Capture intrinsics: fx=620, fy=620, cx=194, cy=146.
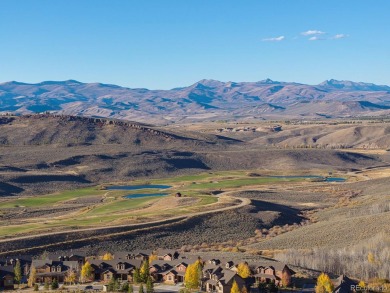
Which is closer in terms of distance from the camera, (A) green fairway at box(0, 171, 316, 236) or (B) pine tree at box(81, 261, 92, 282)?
(B) pine tree at box(81, 261, 92, 282)

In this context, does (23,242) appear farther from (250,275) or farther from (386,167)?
(386,167)

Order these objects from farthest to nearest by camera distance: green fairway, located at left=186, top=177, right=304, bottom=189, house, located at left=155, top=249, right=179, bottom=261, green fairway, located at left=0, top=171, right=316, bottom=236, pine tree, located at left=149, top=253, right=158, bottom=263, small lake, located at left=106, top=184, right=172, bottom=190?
small lake, located at left=106, top=184, right=172, bottom=190, green fairway, located at left=186, top=177, right=304, bottom=189, green fairway, located at left=0, top=171, right=316, bottom=236, house, located at left=155, top=249, right=179, bottom=261, pine tree, located at left=149, top=253, right=158, bottom=263

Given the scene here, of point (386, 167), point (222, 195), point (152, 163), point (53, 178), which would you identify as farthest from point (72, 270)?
point (386, 167)

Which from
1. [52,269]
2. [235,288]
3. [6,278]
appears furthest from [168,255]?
[235,288]

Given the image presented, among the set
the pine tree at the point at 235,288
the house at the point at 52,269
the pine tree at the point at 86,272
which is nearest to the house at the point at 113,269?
the pine tree at the point at 86,272

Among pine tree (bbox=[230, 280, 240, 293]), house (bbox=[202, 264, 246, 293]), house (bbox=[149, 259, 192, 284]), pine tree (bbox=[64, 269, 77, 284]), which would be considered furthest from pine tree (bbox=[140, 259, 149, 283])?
pine tree (bbox=[230, 280, 240, 293])

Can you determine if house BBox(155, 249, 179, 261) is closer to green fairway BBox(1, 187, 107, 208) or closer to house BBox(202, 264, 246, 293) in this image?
house BBox(202, 264, 246, 293)
